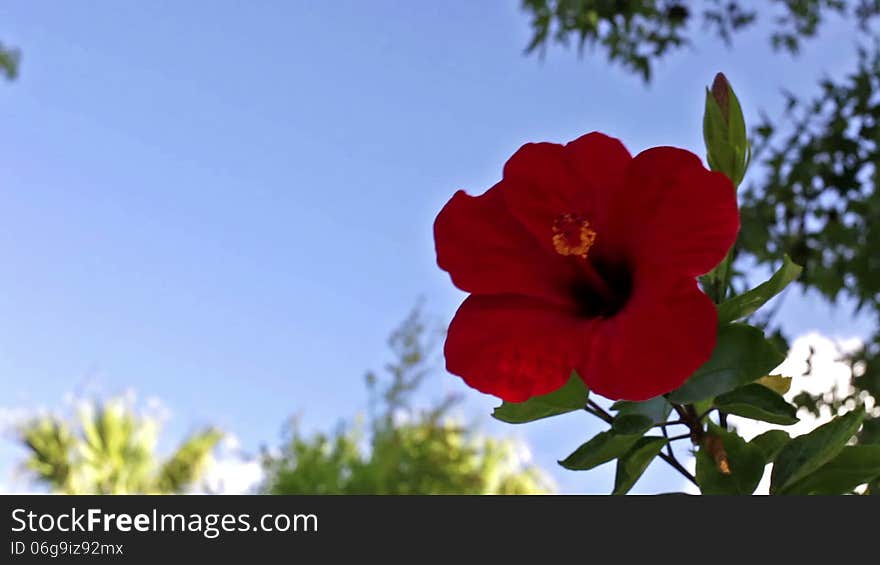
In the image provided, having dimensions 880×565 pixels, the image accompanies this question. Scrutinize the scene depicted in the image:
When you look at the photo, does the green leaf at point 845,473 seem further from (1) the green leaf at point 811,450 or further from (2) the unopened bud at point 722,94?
(2) the unopened bud at point 722,94

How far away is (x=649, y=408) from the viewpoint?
0.53m

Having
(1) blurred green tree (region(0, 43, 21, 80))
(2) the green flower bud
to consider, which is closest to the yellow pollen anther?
(2) the green flower bud

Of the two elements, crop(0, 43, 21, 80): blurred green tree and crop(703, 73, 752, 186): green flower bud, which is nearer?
crop(703, 73, 752, 186): green flower bud

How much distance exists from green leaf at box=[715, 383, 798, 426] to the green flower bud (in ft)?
0.42

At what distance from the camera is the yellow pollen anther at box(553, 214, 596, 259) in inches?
19.3

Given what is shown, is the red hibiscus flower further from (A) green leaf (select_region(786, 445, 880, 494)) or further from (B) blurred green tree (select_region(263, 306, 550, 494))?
(B) blurred green tree (select_region(263, 306, 550, 494))

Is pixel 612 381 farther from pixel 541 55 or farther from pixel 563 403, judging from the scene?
pixel 541 55

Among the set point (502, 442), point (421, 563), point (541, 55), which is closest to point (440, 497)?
point (421, 563)

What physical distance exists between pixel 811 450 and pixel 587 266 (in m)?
0.17

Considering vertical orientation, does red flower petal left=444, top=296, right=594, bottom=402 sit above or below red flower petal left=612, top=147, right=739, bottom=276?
below

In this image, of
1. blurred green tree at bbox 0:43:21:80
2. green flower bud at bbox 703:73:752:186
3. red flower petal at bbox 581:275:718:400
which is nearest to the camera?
red flower petal at bbox 581:275:718:400

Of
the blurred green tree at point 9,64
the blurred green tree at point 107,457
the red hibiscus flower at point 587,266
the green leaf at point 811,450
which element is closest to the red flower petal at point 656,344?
the red hibiscus flower at point 587,266

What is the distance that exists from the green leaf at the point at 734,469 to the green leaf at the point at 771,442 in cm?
2

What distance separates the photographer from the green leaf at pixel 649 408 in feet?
1.71
